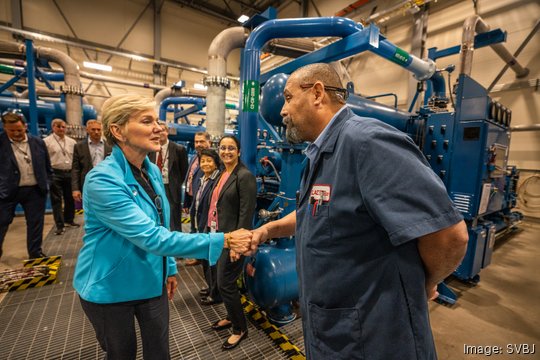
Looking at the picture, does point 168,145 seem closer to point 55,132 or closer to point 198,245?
point 198,245

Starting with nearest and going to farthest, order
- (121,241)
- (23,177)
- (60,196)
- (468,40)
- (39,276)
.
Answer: (121,241)
(39,276)
(23,177)
(468,40)
(60,196)

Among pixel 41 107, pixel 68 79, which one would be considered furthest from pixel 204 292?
pixel 41 107

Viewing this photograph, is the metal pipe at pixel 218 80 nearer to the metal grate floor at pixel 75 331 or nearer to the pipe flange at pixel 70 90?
the metal grate floor at pixel 75 331

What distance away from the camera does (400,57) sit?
3.20m

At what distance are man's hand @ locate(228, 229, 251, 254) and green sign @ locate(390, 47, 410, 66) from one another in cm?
297

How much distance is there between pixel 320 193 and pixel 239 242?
667mm

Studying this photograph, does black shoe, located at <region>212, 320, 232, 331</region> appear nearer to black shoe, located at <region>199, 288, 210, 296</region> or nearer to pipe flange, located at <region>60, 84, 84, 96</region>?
black shoe, located at <region>199, 288, 210, 296</region>

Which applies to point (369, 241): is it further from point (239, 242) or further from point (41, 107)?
point (41, 107)

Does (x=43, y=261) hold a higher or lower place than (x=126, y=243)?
lower

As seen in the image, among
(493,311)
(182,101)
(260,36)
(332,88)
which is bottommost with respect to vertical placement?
(493,311)

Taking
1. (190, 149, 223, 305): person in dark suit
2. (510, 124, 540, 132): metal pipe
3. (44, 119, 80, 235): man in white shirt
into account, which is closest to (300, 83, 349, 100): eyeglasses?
(190, 149, 223, 305): person in dark suit

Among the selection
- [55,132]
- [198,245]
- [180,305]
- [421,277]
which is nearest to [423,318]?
[421,277]

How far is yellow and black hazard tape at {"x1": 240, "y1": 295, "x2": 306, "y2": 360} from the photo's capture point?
2.18 m

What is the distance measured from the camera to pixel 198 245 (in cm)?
129
